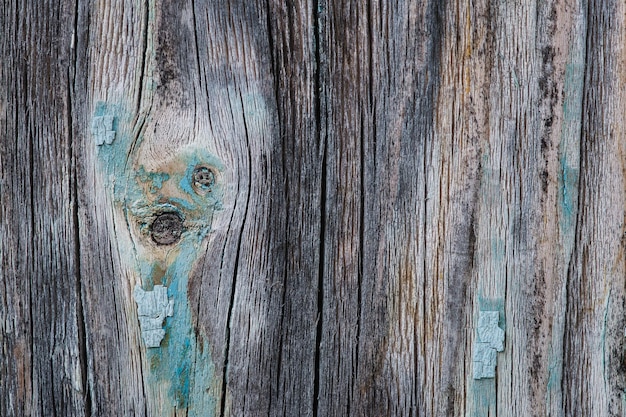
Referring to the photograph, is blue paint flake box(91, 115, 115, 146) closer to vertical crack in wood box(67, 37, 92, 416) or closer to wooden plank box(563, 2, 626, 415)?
vertical crack in wood box(67, 37, 92, 416)

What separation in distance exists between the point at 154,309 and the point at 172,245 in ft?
0.55

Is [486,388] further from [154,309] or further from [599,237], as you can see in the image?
[154,309]

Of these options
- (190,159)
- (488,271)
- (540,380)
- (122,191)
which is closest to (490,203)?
(488,271)

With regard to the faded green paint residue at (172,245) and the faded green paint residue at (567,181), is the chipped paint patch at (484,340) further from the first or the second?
the faded green paint residue at (172,245)

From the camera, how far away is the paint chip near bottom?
4.56ft

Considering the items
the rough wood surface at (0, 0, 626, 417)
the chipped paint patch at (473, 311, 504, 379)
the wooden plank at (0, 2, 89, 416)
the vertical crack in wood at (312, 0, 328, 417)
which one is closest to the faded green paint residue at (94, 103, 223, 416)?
the rough wood surface at (0, 0, 626, 417)

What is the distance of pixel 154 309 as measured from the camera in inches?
54.9

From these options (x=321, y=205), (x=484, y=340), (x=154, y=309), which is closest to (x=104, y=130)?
(x=154, y=309)

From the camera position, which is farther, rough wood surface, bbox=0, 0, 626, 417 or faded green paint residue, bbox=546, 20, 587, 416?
faded green paint residue, bbox=546, 20, 587, 416

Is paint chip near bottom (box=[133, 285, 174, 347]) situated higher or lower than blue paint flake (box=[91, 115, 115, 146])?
lower

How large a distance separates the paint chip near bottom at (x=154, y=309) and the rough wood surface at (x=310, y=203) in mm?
19

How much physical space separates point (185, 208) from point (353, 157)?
451 millimetres

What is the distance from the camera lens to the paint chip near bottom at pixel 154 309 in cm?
139

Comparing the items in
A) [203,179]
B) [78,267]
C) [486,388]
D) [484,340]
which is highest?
[203,179]
